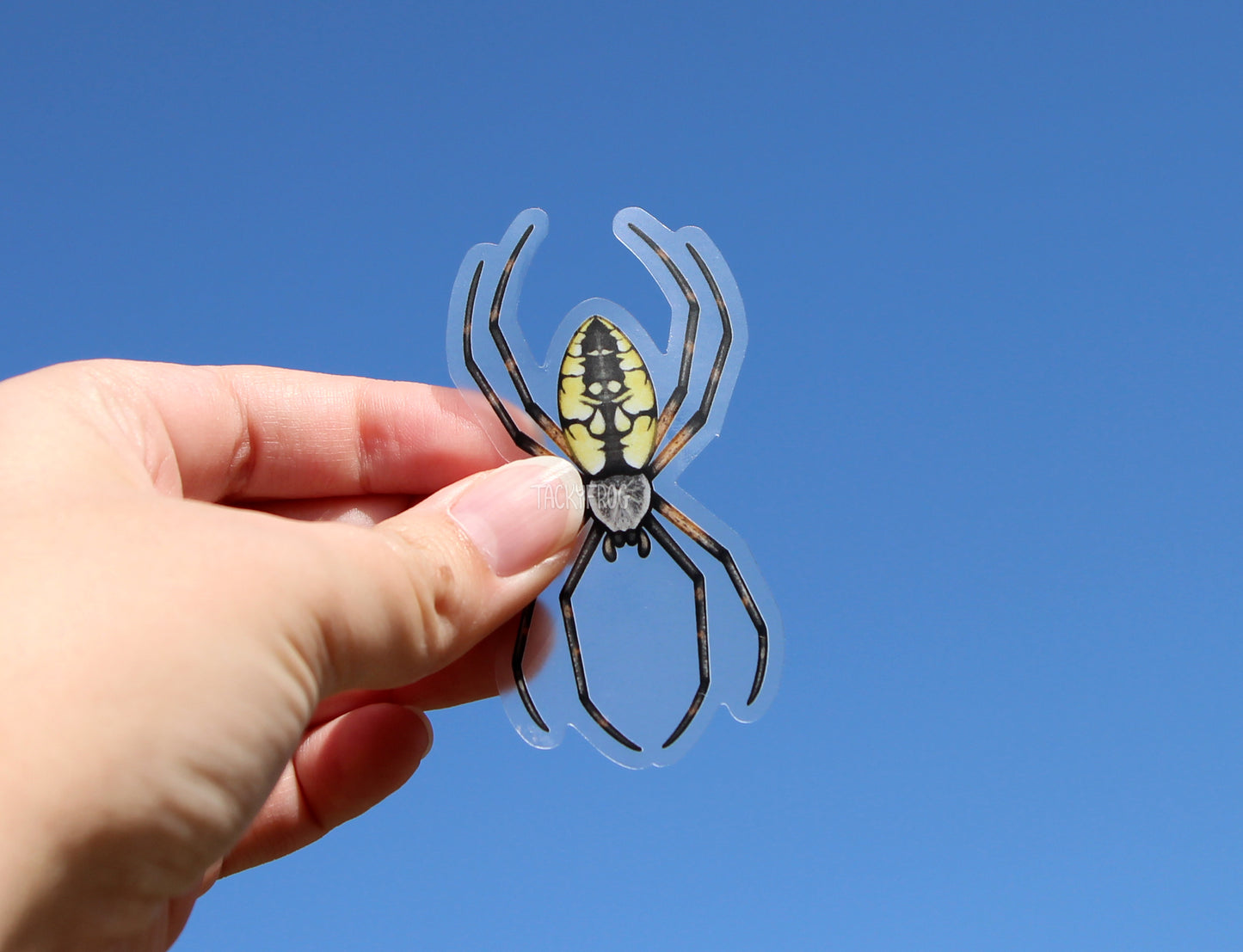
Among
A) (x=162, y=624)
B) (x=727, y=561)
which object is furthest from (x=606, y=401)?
(x=162, y=624)

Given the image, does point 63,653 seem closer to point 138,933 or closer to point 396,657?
point 396,657

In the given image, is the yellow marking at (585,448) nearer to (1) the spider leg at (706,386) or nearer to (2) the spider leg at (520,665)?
(1) the spider leg at (706,386)

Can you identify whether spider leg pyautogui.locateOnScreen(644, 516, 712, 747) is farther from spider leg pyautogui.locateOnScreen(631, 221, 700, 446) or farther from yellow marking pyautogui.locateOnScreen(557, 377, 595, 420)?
yellow marking pyautogui.locateOnScreen(557, 377, 595, 420)

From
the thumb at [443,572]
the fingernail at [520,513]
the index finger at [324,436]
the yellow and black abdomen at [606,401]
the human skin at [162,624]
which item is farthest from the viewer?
the index finger at [324,436]

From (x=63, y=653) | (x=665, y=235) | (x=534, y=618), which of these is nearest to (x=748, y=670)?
(x=534, y=618)

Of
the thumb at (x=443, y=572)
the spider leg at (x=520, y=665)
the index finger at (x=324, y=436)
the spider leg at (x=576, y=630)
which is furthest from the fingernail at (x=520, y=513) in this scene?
the index finger at (x=324, y=436)

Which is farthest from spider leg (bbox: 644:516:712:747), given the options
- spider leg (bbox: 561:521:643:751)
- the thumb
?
the thumb

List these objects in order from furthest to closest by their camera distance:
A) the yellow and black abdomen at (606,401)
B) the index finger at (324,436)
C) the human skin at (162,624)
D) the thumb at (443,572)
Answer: the index finger at (324,436)
the yellow and black abdomen at (606,401)
the thumb at (443,572)
the human skin at (162,624)

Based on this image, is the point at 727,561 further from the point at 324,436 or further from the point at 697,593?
the point at 324,436
